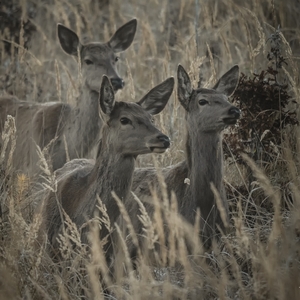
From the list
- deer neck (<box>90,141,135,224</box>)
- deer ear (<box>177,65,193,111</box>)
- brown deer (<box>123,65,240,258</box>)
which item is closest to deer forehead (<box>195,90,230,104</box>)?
brown deer (<box>123,65,240,258</box>)

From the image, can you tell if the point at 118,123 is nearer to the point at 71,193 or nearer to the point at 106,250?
the point at 71,193

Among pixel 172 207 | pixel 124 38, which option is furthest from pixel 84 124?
pixel 172 207

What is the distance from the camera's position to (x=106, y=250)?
538 cm

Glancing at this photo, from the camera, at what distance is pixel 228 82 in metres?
6.69

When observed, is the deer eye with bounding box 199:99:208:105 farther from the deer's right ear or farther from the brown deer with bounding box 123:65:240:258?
→ the deer's right ear

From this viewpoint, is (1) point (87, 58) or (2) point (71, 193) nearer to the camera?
(2) point (71, 193)

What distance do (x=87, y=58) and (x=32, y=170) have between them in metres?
1.45

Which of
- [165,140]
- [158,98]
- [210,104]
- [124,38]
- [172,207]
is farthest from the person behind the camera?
[124,38]

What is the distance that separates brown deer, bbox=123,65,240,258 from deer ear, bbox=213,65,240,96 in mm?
203

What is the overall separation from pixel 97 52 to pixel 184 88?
239 cm

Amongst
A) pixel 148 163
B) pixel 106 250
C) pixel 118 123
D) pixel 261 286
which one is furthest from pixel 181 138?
pixel 261 286

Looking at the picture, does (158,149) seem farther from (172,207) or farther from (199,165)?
(172,207)

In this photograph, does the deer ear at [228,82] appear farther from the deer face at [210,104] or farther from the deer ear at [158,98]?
the deer ear at [158,98]

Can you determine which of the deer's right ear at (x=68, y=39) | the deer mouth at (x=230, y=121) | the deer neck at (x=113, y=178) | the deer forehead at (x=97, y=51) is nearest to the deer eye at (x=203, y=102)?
the deer mouth at (x=230, y=121)
